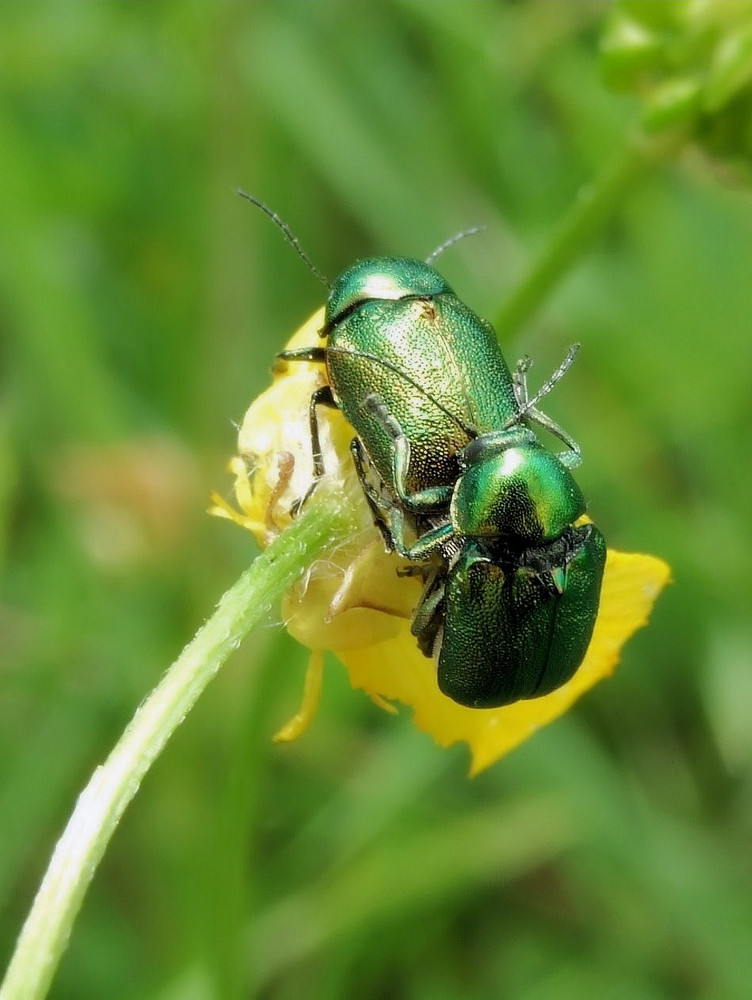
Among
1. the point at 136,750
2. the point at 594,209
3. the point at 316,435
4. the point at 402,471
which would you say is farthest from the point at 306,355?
the point at 136,750

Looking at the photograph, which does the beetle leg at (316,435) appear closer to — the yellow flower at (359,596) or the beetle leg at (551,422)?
the yellow flower at (359,596)

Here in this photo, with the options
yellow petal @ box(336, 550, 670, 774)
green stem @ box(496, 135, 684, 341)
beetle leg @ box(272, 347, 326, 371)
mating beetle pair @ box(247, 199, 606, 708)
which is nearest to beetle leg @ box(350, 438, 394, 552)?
mating beetle pair @ box(247, 199, 606, 708)

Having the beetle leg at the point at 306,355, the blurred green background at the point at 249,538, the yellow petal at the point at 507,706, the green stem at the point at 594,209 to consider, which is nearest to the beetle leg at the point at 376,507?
the yellow petal at the point at 507,706

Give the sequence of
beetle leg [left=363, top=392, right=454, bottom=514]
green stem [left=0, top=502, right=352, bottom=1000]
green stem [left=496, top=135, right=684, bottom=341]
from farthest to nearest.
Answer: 1. green stem [left=496, top=135, right=684, bottom=341]
2. beetle leg [left=363, top=392, right=454, bottom=514]
3. green stem [left=0, top=502, right=352, bottom=1000]

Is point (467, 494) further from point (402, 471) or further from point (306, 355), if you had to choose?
point (306, 355)

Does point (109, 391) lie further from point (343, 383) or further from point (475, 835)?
point (343, 383)

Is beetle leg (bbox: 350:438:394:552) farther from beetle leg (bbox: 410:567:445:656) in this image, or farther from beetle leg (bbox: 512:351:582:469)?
beetle leg (bbox: 512:351:582:469)
